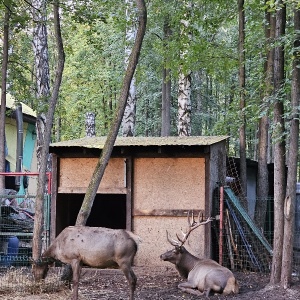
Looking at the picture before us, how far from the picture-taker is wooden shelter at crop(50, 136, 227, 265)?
A: 12242 millimetres

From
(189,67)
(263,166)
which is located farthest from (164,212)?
(189,67)

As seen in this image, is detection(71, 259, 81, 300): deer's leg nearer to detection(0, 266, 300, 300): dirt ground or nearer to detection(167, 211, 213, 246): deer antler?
detection(0, 266, 300, 300): dirt ground

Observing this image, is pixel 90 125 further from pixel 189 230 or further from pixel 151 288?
pixel 151 288

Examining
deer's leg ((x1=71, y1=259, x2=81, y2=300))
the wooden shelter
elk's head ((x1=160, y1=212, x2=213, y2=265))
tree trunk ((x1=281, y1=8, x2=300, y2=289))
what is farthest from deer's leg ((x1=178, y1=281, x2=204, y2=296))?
deer's leg ((x1=71, y1=259, x2=81, y2=300))

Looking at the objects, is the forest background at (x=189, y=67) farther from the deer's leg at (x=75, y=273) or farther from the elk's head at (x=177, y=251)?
the deer's leg at (x=75, y=273)

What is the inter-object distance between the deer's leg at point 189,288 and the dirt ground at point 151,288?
0.09 metres

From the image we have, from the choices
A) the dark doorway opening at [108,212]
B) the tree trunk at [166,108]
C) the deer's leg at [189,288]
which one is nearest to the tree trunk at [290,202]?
the deer's leg at [189,288]

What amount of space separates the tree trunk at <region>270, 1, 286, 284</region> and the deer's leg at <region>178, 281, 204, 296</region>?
4.34ft

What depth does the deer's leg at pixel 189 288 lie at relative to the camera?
10132 mm

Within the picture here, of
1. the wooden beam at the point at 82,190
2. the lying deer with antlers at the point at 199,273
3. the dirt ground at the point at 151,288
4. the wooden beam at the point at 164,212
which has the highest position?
the wooden beam at the point at 82,190

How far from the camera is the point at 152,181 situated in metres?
12.5

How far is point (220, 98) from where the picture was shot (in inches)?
1583

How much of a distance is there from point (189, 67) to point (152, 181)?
5484 mm

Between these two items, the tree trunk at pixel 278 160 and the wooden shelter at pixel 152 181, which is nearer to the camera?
the tree trunk at pixel 278 160
